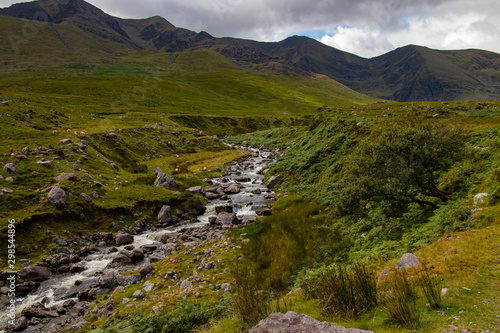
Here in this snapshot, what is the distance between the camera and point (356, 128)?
3491 cm

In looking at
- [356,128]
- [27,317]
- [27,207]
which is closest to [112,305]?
[27,317]

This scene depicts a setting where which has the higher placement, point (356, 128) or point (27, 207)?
point (356, 128)

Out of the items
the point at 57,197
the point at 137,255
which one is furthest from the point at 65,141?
the point at 137,255

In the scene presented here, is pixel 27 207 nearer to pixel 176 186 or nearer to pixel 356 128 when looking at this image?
pixel 176 186

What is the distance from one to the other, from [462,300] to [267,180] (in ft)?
106

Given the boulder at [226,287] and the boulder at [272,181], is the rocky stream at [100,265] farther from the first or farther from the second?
the boulder at [272,181]

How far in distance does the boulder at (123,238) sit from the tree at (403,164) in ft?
55.6

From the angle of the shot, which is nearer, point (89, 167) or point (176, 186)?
point (89, 167)

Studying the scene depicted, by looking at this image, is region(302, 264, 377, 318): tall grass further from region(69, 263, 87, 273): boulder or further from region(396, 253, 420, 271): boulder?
region(69, 263, 87, 273): boulder

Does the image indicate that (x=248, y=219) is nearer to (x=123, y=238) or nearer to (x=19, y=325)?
(x=123, y=238)

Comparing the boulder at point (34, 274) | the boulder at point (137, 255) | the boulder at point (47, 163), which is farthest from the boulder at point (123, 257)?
the boulder at point (47, 163)

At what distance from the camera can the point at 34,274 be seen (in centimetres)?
1506

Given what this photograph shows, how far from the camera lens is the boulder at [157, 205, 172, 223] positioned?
24.7 meters

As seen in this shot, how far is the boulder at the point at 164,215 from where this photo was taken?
81.1ft
